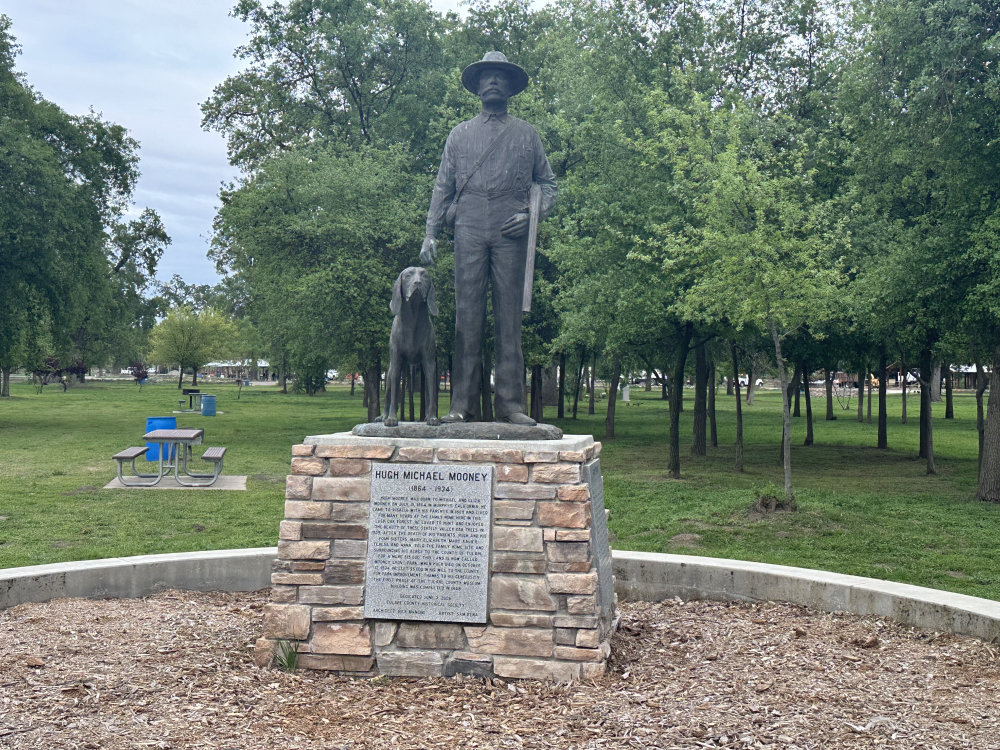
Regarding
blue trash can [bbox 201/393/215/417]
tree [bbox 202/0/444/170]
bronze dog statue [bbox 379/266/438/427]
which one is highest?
tree [bbox 202/0/444/170]

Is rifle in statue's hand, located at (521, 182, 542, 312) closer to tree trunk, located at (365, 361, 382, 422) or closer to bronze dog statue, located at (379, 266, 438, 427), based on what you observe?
bronze dog statue, located at (379, 266, 438, 427)

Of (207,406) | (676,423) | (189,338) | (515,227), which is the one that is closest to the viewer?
(515,227)

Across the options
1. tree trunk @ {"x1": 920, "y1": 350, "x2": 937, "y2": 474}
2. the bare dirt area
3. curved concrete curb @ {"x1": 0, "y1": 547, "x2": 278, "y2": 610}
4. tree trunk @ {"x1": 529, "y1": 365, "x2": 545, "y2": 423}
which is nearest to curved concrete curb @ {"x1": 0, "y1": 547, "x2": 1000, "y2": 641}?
curved concrete curb @ {"x1": 0, "y1": 547, "x2": 278, "y2": 610}

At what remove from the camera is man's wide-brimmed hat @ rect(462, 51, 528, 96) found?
19.4ft

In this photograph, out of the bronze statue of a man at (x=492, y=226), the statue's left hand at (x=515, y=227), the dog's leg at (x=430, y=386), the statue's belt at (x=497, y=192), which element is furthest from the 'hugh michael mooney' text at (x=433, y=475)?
the statue's belt at (x=497, y=192)

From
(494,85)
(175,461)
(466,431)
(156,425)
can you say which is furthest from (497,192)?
(156,425)

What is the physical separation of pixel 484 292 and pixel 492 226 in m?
0.44

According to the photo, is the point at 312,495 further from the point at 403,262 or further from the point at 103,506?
the point at 403,262

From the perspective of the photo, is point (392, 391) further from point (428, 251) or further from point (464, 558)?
point (464, 558)

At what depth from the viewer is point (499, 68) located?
19.5 feet

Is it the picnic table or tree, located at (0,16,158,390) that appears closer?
the picnic table

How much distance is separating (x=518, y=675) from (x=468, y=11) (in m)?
22.1

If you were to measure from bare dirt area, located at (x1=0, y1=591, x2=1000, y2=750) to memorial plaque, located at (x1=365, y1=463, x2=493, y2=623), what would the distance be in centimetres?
40

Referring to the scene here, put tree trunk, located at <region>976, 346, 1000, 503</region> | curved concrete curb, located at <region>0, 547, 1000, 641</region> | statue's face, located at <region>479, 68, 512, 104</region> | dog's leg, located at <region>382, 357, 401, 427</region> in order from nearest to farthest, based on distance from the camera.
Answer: dog's leg, located at <region>382, 357, 401, 427</region> < curved concrete curb, located at <region>0, 547, 1000, 641</region> < statue's face, located at <region>479, 68, 512, 104</region> < tree trunk, located at <region>976, 346, 1000, 503</region>
